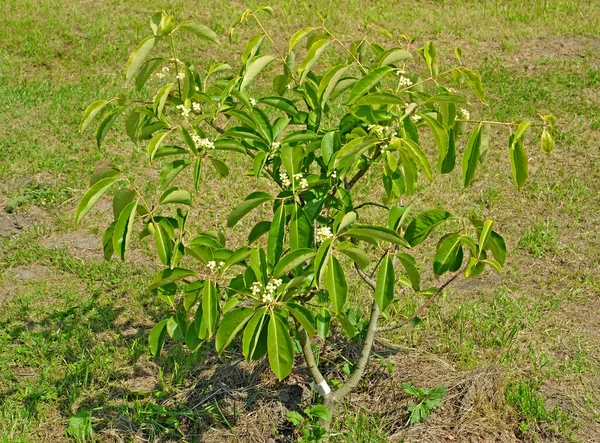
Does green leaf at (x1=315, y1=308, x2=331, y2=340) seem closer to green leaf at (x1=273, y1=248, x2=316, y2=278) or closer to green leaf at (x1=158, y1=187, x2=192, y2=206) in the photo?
green leaf at (x1=273, y1=248, x2=316, y2=278)

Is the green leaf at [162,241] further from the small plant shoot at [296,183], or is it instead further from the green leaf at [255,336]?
the green leaf at [255,336]

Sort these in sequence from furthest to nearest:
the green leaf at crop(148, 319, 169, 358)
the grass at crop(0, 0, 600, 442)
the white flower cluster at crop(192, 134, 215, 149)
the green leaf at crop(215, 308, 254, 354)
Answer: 1. the grass at crop(0, 0, 600, 442)
2. the green leaf at crop(148, 319, 169, 358)
3. the white flower cluster at crop(192, 134, 215, 149)
4. the green leaf at crop(215, 308, 254, 354)

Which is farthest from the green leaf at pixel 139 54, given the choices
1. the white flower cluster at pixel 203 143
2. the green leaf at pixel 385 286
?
the green leaf at pixel 385 286

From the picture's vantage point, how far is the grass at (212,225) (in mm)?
3264

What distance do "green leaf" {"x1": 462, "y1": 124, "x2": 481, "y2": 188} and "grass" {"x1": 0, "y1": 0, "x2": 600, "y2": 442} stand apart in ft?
4.15

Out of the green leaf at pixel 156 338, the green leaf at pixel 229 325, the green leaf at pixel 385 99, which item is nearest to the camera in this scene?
the green leaf at pixel 385 99

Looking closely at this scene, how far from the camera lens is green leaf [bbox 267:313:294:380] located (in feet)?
7.04

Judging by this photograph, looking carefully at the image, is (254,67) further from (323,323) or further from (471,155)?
(323,323)

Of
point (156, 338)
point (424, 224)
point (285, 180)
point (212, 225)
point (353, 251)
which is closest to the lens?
point (353, 251)

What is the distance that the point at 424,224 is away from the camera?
94.7 inches

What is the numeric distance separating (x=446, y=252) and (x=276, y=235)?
560 millimetres

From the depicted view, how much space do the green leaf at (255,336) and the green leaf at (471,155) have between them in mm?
760

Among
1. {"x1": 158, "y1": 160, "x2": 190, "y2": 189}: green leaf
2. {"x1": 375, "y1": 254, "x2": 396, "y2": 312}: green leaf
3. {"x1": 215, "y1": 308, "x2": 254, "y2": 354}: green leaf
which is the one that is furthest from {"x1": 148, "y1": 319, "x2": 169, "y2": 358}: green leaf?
{"x1": 375, "y1": 254, "x2": 396, "y2": 312}: green leaf

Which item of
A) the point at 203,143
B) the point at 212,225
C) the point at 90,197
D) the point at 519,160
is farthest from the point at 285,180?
the point at 212,225
